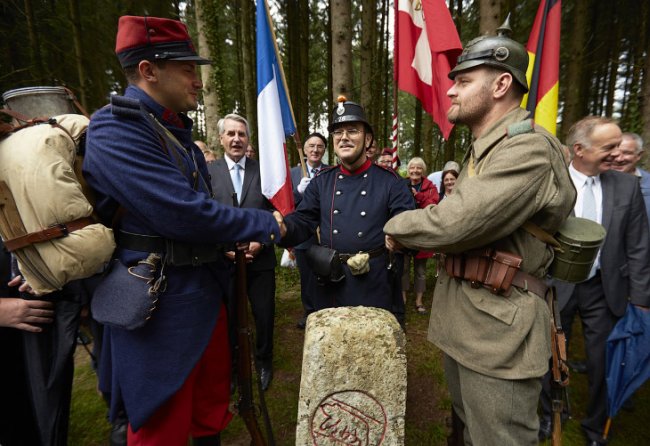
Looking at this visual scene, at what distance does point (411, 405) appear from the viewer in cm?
333

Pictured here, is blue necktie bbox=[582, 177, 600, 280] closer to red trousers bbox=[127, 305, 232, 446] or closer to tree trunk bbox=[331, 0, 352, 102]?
red trousers bbox=[127, 305, 232, 446]

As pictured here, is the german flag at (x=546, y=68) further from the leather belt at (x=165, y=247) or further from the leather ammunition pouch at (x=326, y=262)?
the leather belt at (x=165, y=247)

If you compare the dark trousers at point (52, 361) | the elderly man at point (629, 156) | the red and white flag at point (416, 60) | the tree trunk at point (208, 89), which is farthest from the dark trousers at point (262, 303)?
the elderly man at point (629, 156)

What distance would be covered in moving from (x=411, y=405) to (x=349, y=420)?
1567 millimetres

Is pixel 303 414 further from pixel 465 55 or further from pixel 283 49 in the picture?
pixel 283 49

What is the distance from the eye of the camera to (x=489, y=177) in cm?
159

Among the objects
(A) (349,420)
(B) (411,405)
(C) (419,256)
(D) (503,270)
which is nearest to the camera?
(D) (503,270)

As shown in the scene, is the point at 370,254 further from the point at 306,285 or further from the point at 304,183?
the point at 306,285

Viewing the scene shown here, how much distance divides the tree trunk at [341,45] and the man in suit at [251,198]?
2.09 meters

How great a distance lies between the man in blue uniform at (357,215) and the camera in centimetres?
273

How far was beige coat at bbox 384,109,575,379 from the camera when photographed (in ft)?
5.10

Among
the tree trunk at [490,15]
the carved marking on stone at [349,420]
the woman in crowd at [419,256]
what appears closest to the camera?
the carved marking on stone at [349,420]

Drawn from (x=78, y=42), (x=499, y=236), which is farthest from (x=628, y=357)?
(x=78, y=42)

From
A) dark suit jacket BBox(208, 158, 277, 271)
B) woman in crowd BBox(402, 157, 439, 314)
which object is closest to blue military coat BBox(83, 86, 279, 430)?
dark suit jacket BBox(208, 158, 277, 271)
